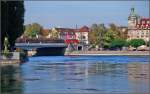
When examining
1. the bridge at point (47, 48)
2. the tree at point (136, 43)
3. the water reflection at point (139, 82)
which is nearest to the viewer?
the water reflection at point (139, 82)

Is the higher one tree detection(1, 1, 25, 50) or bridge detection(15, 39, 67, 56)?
tree detection(1, 1, 25, 50)

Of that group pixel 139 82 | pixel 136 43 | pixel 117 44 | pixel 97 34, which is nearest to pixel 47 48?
pixel 117 44

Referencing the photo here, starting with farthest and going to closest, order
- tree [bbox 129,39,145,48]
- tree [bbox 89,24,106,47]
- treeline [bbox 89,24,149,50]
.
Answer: tree [bbox 129,39,145,48] < tree [bbox 89,24,106,47] < treeline [bbox 89,24,149,50]

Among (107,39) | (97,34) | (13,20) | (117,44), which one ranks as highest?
(13,20)

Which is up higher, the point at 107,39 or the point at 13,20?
the point at 13,20

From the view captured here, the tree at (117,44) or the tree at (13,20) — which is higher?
the tree at (13,20)

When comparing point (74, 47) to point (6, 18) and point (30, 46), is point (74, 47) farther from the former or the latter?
point (6, 18)

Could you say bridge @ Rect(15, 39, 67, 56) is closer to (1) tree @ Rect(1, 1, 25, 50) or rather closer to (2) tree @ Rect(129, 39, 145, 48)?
(2) tree @ Rect(129, 39, 145, 48)

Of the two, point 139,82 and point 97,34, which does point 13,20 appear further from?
point 97,34

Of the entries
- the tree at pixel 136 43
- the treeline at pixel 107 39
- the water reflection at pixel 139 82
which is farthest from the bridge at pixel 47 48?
the water reflection at pixel 139 82

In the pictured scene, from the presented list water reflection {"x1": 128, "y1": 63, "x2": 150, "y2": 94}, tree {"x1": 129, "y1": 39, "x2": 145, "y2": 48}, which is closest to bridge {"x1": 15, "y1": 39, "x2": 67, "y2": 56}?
tree {"x1": 129, "y1": 39, "x2": 145, "y2": 48}

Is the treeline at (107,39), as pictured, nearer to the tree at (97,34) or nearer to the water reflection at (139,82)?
the tree at (97,34)

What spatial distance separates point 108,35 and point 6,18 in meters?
107

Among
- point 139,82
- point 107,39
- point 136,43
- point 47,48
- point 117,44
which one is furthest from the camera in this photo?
point 136,43
